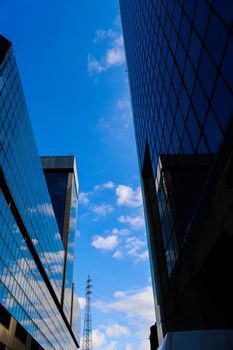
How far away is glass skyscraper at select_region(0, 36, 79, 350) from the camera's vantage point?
39.3 metres

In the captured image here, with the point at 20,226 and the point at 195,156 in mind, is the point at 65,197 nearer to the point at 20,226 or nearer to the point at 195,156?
the point at 20,226

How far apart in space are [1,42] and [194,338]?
41.4 metres

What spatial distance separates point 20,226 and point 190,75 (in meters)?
40.4

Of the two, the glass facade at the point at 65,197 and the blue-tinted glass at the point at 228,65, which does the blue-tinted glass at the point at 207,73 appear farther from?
the glass facade at the point at 65,197

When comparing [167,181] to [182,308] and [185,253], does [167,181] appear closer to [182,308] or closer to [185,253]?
[185,253]

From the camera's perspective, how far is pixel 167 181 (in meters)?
21.9

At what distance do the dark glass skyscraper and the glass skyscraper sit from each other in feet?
74.9

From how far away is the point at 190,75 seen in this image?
50.3ft

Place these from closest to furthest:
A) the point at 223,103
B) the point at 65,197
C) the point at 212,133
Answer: the point at 223,103 → the point at 212,133 → the point at 65,197

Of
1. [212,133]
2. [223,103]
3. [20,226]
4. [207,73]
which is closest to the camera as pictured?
[223,103]

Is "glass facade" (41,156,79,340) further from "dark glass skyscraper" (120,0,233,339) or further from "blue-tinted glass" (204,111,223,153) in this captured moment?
"blue-tinted glass" (204,111,223,153)

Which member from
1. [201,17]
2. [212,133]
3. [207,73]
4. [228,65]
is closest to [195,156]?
[212,133]

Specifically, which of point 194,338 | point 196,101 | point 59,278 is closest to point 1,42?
point 196,101

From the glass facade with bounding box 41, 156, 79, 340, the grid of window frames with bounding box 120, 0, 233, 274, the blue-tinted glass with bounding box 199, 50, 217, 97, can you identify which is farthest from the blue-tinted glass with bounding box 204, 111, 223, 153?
the glass facade with bounding box 41, 156, 79, 340
